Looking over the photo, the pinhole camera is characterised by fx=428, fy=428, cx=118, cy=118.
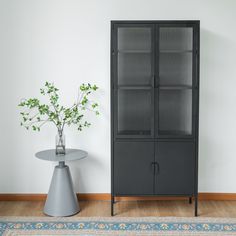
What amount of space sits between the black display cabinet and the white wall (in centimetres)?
33

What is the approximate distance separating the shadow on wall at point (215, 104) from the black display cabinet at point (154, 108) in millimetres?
352

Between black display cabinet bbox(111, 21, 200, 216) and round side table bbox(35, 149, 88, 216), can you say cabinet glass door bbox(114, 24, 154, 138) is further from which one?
round side table bbox(35, 149, 88, 216)

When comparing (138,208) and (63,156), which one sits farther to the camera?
(138,208)

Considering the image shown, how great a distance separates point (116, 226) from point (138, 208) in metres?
0.43

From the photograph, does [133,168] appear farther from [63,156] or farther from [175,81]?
[175,81]

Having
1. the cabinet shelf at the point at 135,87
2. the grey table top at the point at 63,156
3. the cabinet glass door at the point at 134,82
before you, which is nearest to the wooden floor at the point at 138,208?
the grey table top at the point at 63,156

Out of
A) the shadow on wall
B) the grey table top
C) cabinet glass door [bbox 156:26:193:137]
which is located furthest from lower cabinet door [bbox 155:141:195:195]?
the grey table top

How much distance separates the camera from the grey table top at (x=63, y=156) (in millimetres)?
3266

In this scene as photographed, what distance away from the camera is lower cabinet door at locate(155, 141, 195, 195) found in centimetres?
333

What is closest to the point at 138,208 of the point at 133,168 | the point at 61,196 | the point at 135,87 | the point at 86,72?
the point at 133,168

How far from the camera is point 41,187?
3.73m

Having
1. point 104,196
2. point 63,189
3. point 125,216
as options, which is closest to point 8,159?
point 63,189

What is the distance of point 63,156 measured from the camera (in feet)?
11.0

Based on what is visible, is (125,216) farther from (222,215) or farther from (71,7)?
(71,7)
